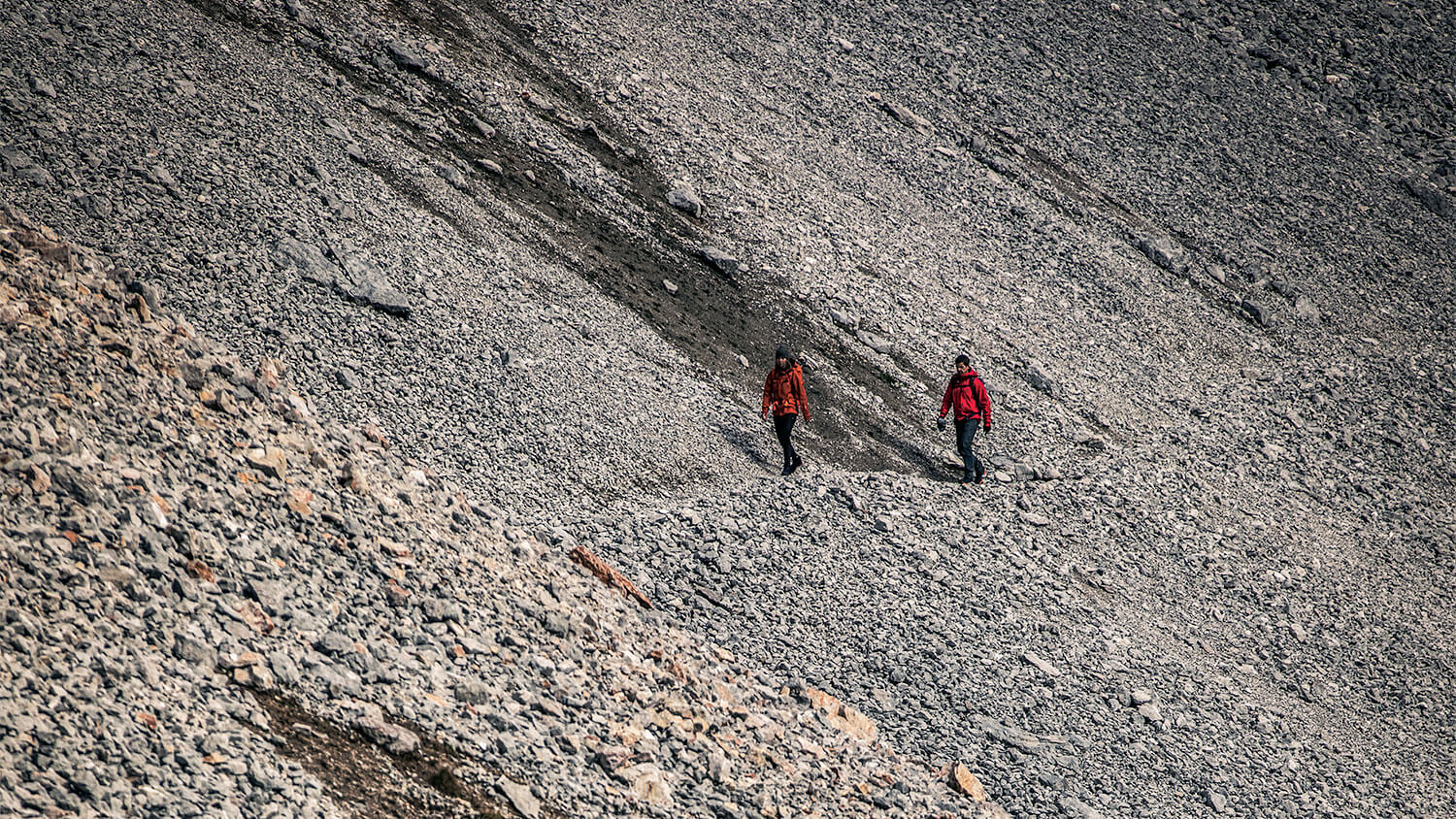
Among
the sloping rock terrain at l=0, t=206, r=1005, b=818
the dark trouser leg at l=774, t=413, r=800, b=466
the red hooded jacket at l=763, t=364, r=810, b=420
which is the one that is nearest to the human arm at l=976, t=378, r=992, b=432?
the red hooded jacket at l=763, t=364, r=810, b=420

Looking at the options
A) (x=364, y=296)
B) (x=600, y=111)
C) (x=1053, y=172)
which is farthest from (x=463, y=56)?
(x=1053, y=172)

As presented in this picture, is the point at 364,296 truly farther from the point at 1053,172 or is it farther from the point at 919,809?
the point at 1053,172

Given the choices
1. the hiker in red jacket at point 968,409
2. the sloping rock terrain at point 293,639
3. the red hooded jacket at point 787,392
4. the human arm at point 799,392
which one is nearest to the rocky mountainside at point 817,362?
the sloping rock terrain at point 293,639

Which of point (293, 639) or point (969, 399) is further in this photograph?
point (969, 399)

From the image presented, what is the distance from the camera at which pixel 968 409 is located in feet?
53.9

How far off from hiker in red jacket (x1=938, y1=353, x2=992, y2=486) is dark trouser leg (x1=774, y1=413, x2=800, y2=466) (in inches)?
115

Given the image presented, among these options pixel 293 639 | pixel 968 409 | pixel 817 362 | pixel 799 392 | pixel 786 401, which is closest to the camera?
pixel 293 639

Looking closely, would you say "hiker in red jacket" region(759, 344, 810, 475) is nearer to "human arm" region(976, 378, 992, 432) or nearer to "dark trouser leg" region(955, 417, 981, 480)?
"dark trouser leg" region(955, 417, 981, 480)

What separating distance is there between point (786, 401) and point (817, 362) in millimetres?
3568

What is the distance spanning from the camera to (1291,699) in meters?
13.8

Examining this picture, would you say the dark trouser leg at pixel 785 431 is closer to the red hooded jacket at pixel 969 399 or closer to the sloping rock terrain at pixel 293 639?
the red hooded jacket at pixel 969 399

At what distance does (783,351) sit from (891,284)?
21.7 ft

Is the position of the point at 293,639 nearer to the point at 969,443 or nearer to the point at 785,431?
the point at 785,431

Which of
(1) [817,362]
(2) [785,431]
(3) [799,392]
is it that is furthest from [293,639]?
(1) [817,362]
